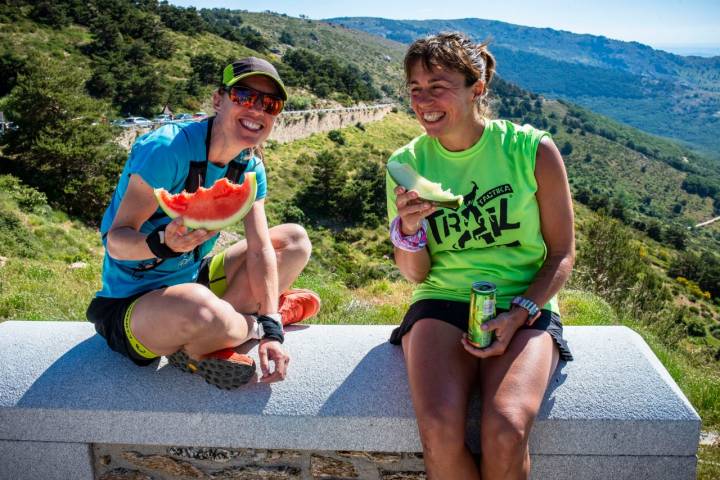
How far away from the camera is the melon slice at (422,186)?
2674 mm

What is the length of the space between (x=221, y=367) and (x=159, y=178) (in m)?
0.99

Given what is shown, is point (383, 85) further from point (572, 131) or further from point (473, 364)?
point (473, 364)

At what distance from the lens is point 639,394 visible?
9.03 ft

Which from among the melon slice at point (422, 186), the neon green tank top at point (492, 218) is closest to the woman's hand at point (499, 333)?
the neon green tank top at point (492, 218)

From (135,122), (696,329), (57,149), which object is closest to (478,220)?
(57,149)

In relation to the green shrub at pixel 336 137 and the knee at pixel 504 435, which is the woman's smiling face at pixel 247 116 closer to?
the knee at pixel 504 435

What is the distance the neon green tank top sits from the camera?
116 inches

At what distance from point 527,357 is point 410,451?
2.42 feet

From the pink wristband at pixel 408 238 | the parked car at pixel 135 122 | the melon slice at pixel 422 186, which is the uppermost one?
the melon slice at pixel 422 186

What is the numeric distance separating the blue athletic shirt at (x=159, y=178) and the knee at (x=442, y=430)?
1591mm

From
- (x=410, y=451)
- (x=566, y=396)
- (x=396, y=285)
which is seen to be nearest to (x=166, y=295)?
(x=410, y=451)

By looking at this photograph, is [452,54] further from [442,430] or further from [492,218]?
[442,430]

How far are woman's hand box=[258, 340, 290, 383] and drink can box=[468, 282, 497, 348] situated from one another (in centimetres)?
98

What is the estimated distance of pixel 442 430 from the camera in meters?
2.38
